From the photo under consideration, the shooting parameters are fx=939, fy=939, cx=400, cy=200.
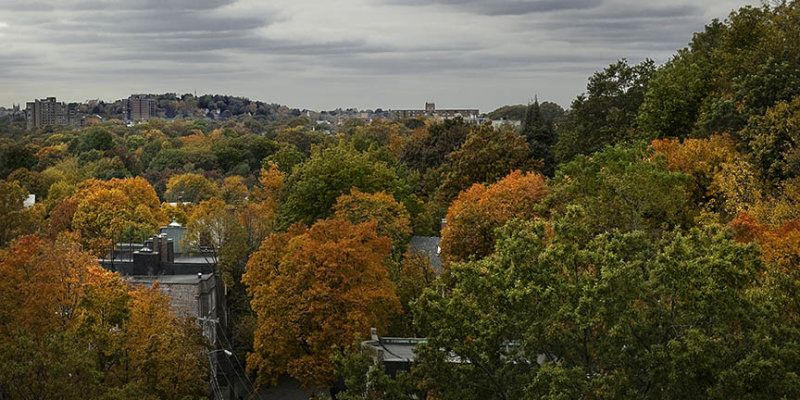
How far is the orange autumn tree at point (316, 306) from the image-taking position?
3281 centimetres

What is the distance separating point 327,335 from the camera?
1296 inches

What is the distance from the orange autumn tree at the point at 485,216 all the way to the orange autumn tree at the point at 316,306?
586 cm

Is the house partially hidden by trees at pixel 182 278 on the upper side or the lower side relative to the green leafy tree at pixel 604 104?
lower

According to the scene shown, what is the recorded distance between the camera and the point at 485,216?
40.1m

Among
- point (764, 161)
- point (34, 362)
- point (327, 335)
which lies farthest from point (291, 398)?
point (764, 161)

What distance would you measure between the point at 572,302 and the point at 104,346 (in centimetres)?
1442

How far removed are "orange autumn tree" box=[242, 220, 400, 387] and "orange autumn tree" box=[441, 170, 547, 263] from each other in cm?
586

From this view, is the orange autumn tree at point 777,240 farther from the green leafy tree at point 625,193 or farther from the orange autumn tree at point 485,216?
the orange autumn tree at point 485,216

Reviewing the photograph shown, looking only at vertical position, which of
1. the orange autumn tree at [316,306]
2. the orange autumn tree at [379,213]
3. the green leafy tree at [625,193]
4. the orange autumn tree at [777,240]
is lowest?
the orange autumn tree at [316,306]

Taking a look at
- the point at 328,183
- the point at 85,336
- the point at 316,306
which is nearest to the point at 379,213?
the point at 328,183

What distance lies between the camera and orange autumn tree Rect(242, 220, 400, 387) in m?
32.8

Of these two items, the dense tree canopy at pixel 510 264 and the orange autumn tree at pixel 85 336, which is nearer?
the dense tree canopy at pixel 510 264

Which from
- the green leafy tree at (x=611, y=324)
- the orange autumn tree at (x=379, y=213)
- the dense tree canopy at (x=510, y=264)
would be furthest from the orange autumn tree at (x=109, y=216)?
the green leafy tree at (x=611, y=324)

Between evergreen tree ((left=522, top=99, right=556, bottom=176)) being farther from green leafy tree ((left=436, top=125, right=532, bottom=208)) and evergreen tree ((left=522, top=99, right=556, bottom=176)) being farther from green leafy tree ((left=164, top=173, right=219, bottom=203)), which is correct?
green leafy tree ((left=164, top=173, right=219, bottom=203))
